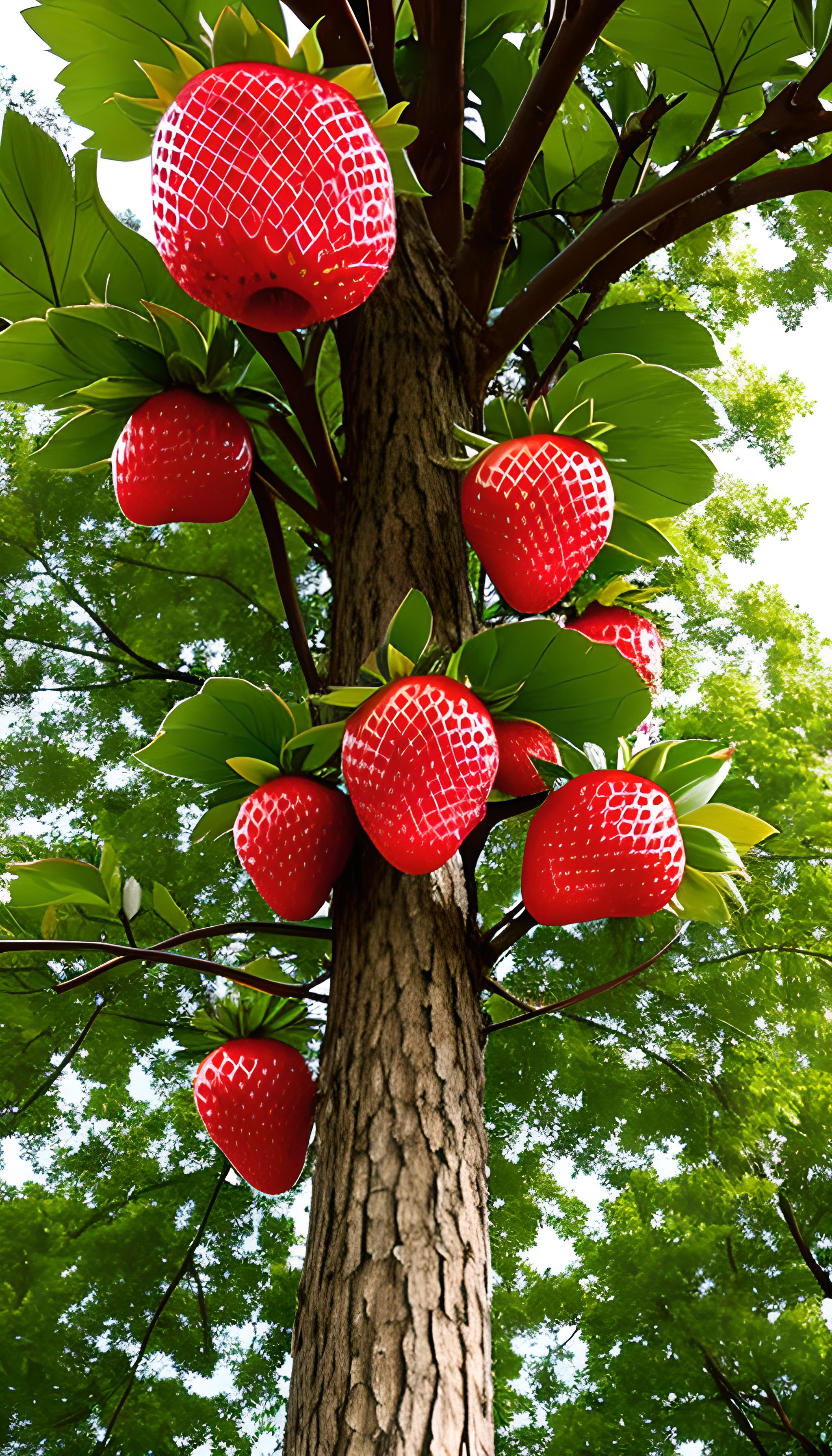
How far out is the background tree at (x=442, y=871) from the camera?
0.75 meters

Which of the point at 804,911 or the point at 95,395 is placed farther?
the point at 804,911

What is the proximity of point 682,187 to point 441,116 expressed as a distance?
0.99 feet

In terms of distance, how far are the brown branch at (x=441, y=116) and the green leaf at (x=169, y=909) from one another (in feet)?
2.57

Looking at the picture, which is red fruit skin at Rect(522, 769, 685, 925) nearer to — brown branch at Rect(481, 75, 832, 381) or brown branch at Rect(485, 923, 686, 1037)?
brown branch at Rect(485, 923, 686, 1037)

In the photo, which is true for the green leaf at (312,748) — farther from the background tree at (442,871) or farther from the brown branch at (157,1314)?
the brown branch at (157,1314)

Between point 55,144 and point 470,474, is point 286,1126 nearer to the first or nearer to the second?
point 470,474

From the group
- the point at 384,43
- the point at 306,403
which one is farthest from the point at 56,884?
the point at 384,43

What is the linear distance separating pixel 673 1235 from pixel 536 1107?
38 centimetres

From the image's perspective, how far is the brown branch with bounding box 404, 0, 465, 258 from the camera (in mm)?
1074

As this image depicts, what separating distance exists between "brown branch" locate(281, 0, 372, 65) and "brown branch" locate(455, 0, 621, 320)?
0.16 metres

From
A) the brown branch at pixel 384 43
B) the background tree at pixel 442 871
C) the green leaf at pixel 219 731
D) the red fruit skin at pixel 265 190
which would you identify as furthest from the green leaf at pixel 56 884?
the brown branch at pixel 384 43

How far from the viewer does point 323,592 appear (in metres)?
2.46

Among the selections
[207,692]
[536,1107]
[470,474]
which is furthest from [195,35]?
[536,1107]

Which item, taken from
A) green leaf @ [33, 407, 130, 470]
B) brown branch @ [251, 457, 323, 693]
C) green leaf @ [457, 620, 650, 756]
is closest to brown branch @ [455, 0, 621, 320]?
brown branch @ [251, 457, 323, 693]
